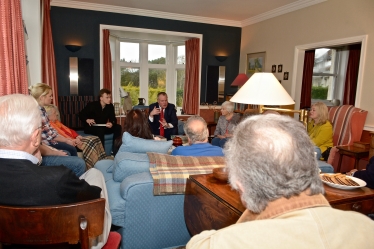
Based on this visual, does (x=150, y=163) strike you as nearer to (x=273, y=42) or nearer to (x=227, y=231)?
(x=227, y=231)

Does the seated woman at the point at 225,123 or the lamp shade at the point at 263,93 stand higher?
the lamp shade at the point at 263,93

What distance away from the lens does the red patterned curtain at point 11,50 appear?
5.94ft

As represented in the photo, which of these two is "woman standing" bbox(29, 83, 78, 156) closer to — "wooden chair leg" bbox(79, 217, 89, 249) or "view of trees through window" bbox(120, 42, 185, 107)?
"wooden chair leg" bbox(79, 217, 89, 249)

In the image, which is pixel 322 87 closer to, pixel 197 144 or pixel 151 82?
pixel 151 82

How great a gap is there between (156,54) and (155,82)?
701 mm

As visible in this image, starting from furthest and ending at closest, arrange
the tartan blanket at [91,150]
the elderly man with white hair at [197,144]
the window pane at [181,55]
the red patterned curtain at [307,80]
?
the window pane at [181,55] → the red patterned curtain at [307,80] → the tartan blanket at [91,150] → the elderly man with white hair at [197,144]

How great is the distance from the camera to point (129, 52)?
649cm

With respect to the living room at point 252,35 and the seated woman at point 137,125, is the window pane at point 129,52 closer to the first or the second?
the living room at point 252,35

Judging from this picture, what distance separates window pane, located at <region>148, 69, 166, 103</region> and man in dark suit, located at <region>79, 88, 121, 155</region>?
2147mm

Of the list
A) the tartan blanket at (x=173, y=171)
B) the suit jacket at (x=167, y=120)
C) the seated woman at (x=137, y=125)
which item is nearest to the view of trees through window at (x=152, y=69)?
the suit jacket at (x=167, y=120)

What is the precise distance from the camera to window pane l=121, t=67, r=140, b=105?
6465 mm

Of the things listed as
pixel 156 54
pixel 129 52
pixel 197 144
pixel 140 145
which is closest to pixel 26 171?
pixel 140 145

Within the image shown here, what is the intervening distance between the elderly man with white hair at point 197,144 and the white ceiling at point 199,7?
354 cm

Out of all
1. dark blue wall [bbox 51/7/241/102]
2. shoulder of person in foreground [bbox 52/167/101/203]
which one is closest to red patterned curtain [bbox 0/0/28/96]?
shoulder of person in foreground [bbox 52/167/101/203]
